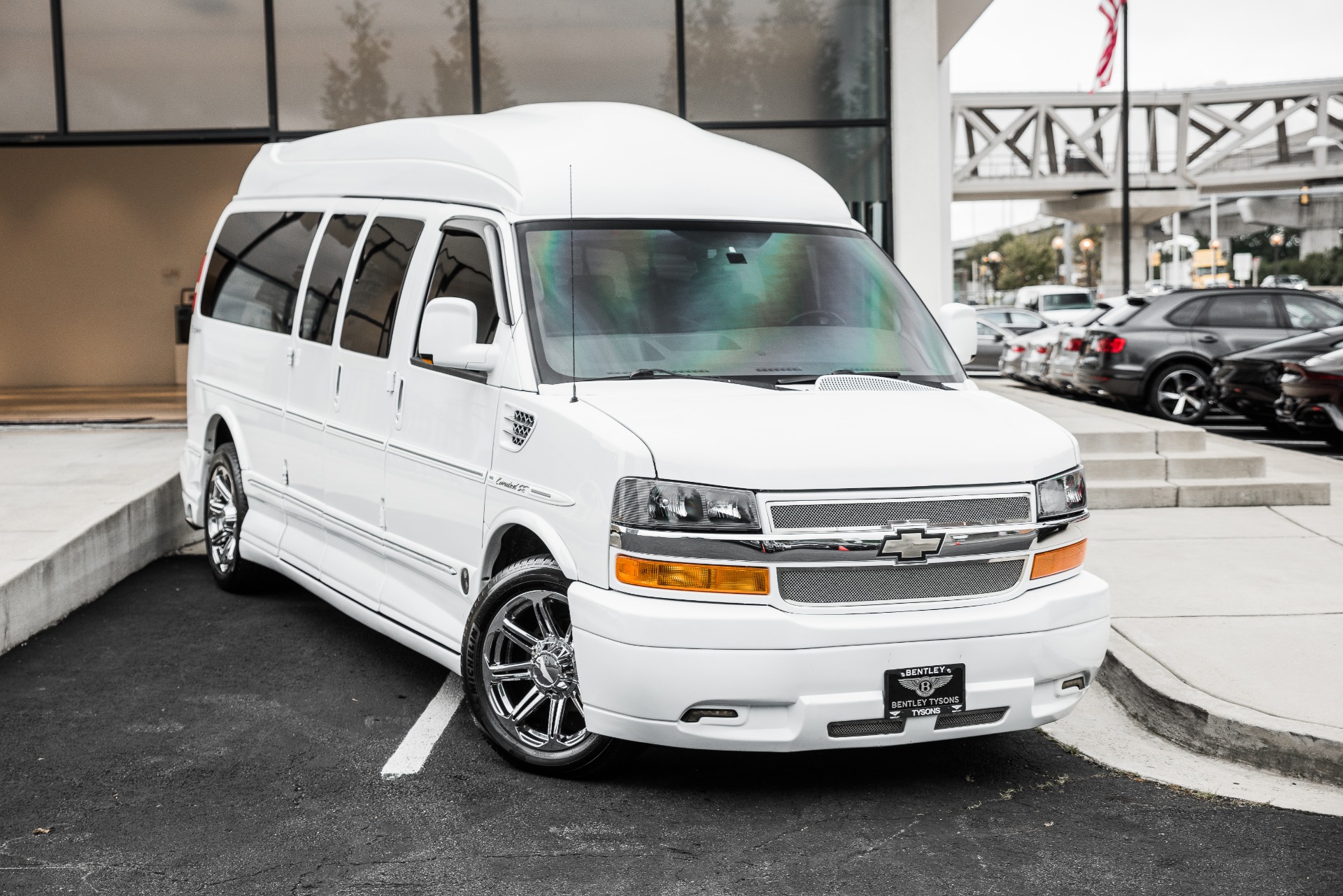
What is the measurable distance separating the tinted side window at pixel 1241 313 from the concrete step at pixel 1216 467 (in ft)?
23.7

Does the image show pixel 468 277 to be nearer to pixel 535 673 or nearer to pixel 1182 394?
pixel 535 673

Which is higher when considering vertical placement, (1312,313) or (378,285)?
(378,285)

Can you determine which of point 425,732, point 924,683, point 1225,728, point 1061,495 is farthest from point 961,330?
point 425,732

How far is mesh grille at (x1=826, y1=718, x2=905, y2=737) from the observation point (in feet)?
14.8

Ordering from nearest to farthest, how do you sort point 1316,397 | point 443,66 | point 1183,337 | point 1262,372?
point 443,66, point 1316,397, point 1262,372, point 1183,337

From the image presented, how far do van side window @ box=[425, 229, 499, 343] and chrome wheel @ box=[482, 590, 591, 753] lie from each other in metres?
1.08

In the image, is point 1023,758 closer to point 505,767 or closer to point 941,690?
point 941,690

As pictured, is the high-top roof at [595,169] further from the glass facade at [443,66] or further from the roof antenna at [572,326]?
the glass facade at [443,66]

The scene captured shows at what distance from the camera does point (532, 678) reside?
→ 504 cm

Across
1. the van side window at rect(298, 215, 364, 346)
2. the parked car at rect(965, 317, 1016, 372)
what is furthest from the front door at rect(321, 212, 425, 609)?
the parked car at rect(965, 317, 1016, 372)

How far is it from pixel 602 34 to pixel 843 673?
9524 millimetres

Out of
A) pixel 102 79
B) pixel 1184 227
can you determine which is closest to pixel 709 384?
pixel 102 79

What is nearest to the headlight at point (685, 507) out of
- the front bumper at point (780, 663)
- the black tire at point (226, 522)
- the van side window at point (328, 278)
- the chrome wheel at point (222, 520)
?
the front bumper at point (780, 663)

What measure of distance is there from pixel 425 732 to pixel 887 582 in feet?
6.81
